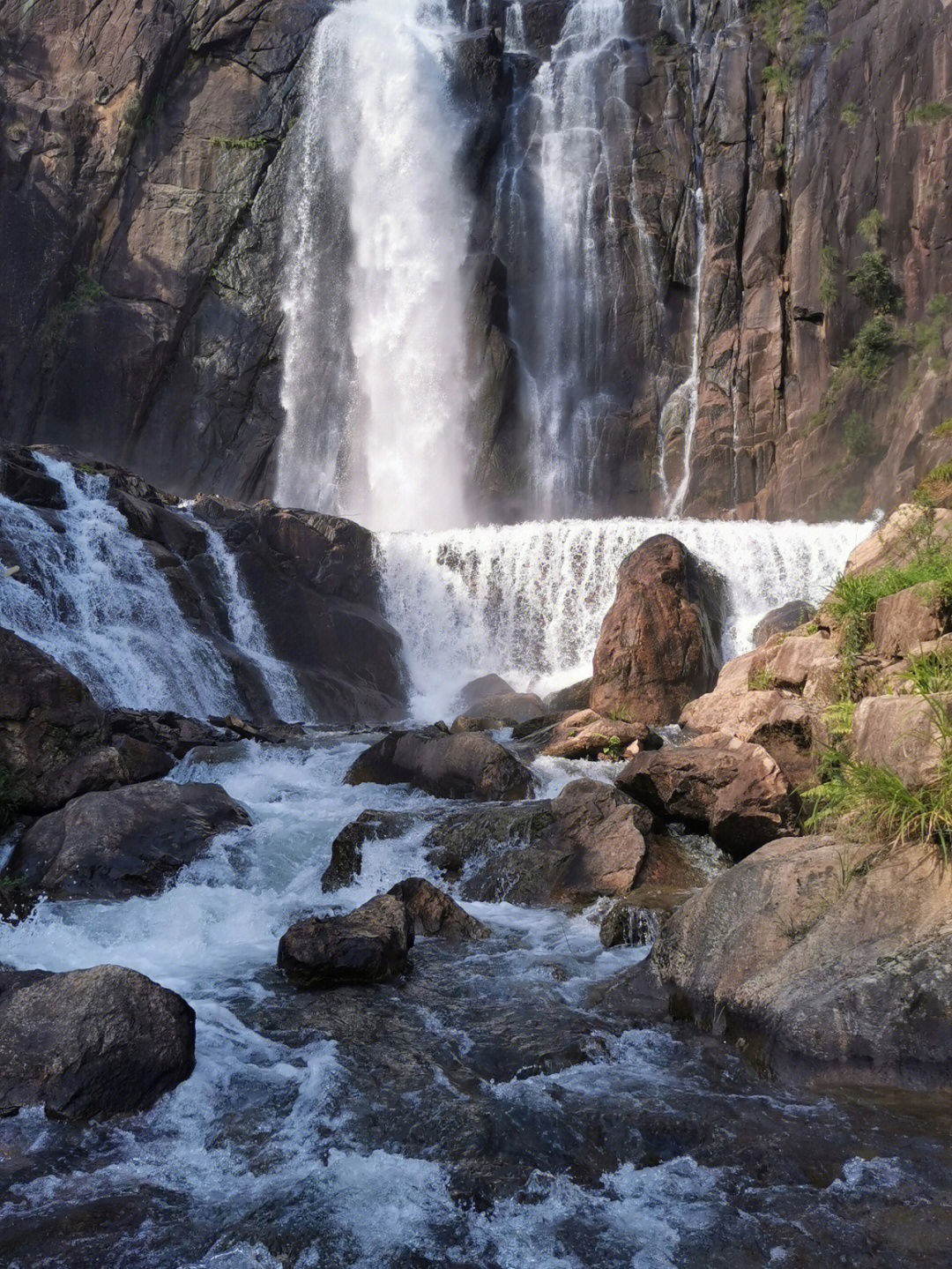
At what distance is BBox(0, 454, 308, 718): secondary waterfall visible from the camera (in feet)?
53.9

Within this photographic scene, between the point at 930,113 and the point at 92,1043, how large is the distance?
27.6m

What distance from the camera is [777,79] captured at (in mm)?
29797

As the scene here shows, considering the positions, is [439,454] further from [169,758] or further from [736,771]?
[736,771]

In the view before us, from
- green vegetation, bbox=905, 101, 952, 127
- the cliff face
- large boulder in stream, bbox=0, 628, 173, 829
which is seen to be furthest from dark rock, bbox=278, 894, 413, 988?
green vegetation, bbox=905, 101, 952, 127

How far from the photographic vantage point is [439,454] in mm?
31250

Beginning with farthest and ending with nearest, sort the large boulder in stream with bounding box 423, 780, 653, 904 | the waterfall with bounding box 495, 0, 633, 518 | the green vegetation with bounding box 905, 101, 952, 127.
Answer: the waterfall with bounding box 495, 0, 633, 518 → the green vegetation with bounding box 905, 101, 952, 127 → the large boulder in stream with bounding box 423, 780, 653, 904

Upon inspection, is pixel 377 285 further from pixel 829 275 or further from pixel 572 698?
pixel 572 698

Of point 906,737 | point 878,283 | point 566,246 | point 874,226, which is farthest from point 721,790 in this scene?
point 566,246

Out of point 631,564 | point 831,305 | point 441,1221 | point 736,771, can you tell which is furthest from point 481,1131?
point 831,305

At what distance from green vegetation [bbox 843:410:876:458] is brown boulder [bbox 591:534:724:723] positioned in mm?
11106

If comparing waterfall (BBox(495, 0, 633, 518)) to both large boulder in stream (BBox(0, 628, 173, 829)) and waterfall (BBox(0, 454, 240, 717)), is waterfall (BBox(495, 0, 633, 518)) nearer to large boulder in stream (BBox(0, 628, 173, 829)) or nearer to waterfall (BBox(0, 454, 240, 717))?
waterfall (BBox(0, 454, 240, 717))

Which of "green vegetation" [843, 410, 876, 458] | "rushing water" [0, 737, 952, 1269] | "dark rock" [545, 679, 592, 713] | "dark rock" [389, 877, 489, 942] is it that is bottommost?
"rushing water" [0, 737, 952, 1269]

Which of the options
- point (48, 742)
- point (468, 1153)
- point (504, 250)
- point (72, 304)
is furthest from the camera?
point (504, 250)

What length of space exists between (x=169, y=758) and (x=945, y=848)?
10.2 m
